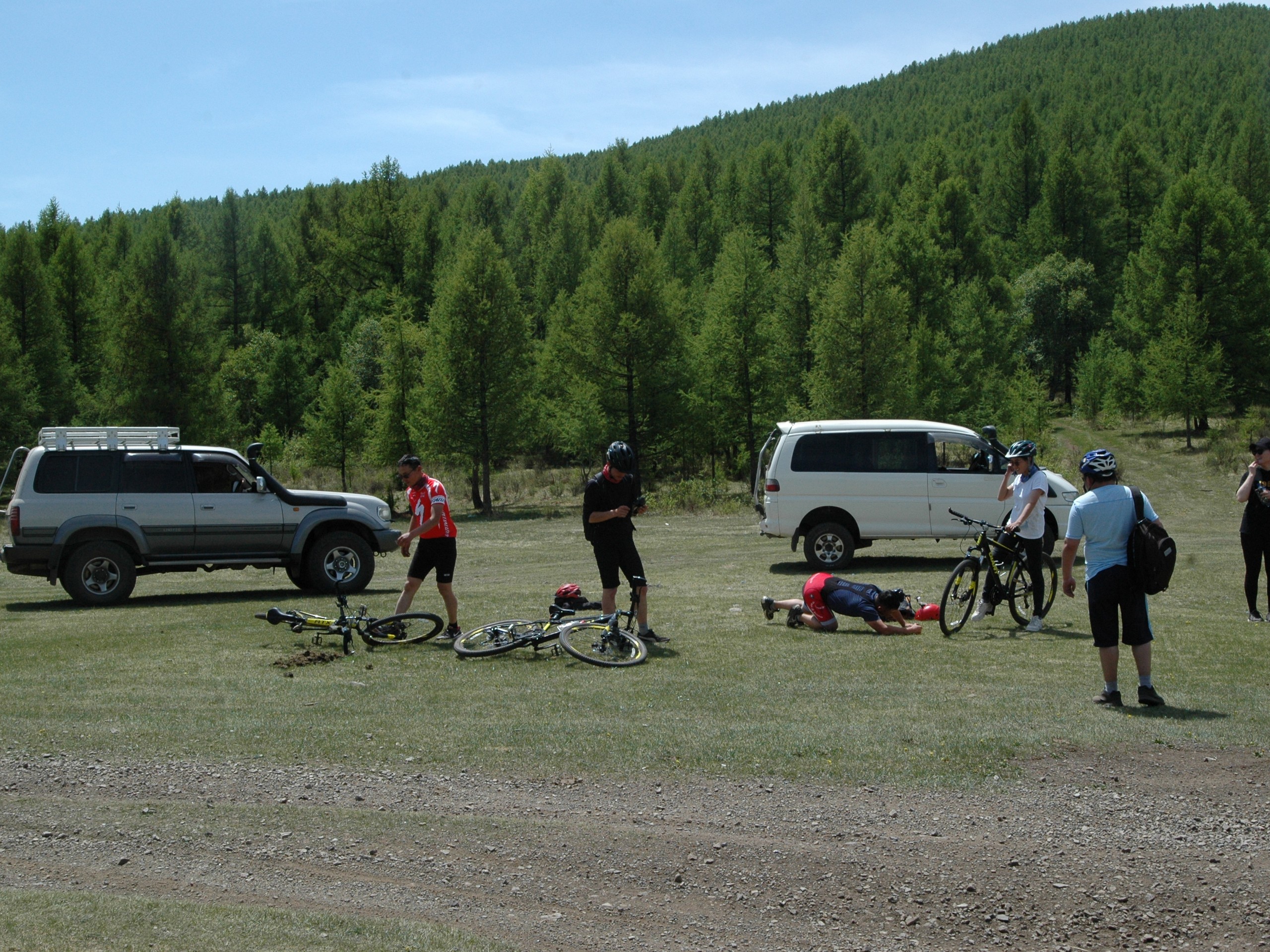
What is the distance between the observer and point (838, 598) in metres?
11.3

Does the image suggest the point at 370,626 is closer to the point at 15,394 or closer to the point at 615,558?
the point at 615,558

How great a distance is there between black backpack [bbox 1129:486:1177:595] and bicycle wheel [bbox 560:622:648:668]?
4.15 m

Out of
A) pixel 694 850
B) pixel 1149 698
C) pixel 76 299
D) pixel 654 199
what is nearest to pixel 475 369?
pixel 76 299

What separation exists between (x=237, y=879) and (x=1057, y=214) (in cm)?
8059

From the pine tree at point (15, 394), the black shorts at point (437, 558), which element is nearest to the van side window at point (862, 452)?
the black shorts at point (437, 558)

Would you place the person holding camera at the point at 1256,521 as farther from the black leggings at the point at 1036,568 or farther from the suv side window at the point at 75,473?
the suv side window at the point at 75,473

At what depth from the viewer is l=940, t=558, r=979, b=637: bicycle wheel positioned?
35.6 feet

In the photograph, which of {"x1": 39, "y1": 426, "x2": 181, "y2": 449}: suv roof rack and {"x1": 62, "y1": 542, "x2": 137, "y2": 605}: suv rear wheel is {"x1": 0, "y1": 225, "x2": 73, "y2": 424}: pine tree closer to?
{"x1": 39, "y1": 426, "x2": 181, "y2": 449}: suv roof rack

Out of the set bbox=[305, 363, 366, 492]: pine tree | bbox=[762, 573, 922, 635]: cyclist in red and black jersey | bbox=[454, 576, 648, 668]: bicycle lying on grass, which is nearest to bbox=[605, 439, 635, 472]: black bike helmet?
bbox=[454, 576, 648, 668]: bicycle lying on grass

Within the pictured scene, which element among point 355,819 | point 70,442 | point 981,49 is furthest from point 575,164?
point 355,819

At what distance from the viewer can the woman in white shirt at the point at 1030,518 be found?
1102cm

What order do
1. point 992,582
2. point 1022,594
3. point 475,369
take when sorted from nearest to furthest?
1. point 992,582
2. point 1022,594
3. point 475,369

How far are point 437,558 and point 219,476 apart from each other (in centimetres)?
606

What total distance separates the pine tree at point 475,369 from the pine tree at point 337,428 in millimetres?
3935
